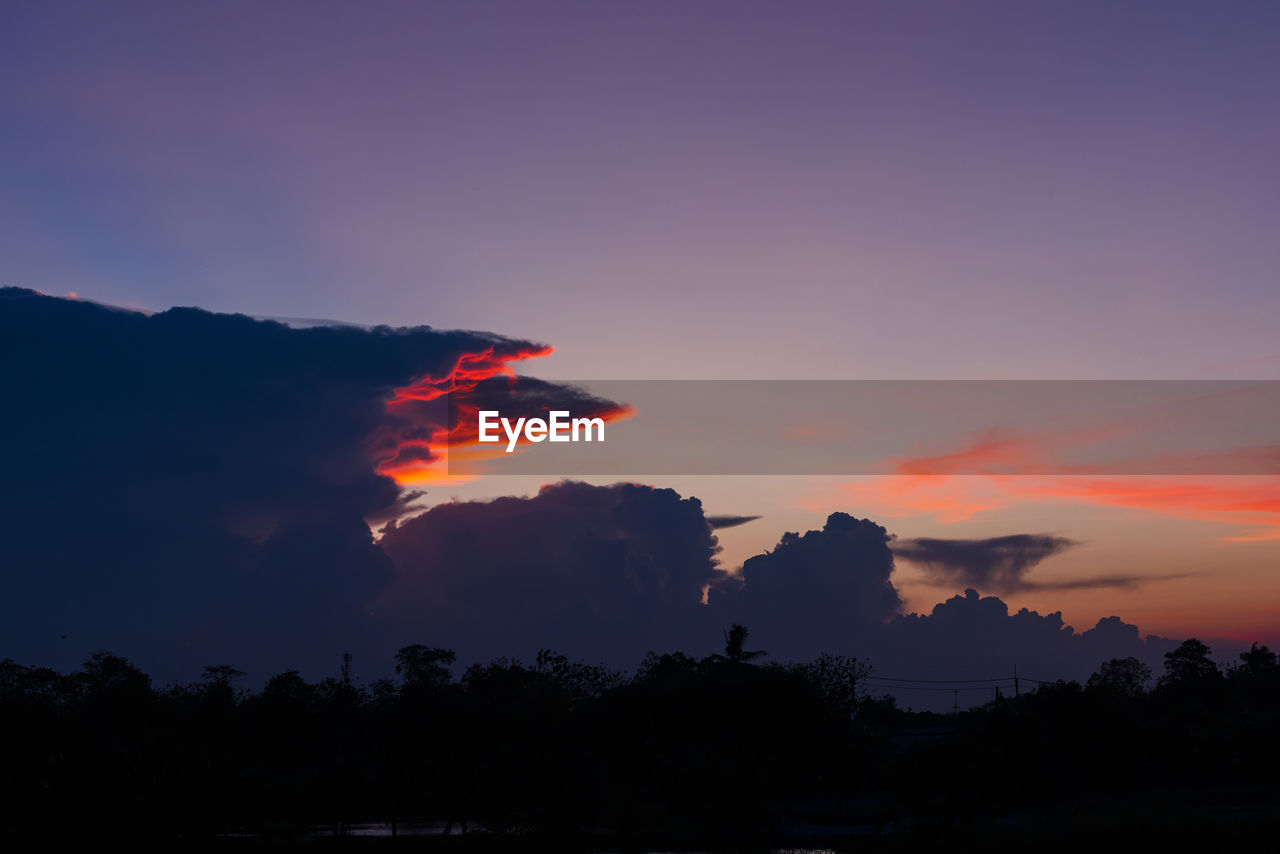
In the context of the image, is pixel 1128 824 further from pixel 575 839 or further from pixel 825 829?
pixel 575 839

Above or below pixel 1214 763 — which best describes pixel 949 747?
above

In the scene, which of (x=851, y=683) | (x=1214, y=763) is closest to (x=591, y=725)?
(x=851, y=683)

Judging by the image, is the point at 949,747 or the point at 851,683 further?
the point at 851,683

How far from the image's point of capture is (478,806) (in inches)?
2274

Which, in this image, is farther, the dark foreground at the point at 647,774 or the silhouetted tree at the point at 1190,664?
the silhouetted tree at the point at 1190,664

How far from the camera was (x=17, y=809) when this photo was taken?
2167 inches

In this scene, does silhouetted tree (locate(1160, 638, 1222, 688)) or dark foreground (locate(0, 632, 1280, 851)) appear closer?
dark foreground (locate(0, 632, 1280, 851))

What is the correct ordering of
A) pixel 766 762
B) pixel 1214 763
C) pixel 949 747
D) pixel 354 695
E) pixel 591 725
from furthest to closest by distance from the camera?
pixel 354 695 < pixel 1214 763 < pixel 591 725 < pixel 766 762 < pixel 949 747

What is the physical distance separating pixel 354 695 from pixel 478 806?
70.1 meters

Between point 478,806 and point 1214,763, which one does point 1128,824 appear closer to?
point 478,806

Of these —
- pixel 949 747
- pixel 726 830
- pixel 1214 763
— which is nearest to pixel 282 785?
Result: pixel 726 830

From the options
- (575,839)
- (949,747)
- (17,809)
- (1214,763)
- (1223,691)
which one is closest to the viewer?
(949,747)

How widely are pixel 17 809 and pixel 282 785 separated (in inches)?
1472

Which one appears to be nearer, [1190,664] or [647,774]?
[647,774]
